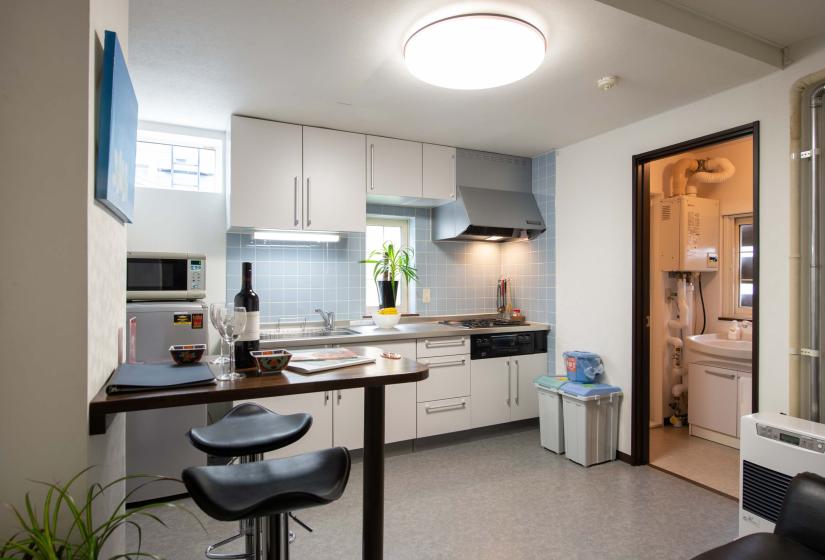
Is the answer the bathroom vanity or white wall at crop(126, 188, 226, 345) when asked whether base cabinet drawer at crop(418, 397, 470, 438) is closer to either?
white wall at crop(126, 188, 226, 345)

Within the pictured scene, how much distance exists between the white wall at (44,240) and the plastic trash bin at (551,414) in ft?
9.87

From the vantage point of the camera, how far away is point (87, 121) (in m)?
1.06

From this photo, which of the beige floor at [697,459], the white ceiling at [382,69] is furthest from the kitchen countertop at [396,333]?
the white ceiling at [382,69]

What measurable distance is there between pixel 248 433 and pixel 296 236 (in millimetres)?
2209

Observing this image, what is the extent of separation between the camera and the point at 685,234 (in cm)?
391

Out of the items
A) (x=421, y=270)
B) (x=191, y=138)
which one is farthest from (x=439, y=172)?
(x=191, y=138)

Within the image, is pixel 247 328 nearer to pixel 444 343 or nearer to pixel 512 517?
pixel 512 517

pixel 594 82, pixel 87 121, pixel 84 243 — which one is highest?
pixel 594 82

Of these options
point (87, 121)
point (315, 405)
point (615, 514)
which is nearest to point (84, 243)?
point (87, 121)

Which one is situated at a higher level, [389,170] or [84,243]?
[389,170]

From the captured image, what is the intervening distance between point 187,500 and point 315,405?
0.92m

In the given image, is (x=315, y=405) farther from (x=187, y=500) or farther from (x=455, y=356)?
(x=455, y=356)

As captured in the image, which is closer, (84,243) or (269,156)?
(84,243)

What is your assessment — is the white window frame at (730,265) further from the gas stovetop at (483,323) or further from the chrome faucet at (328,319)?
the chrome faucet at (328,319)
